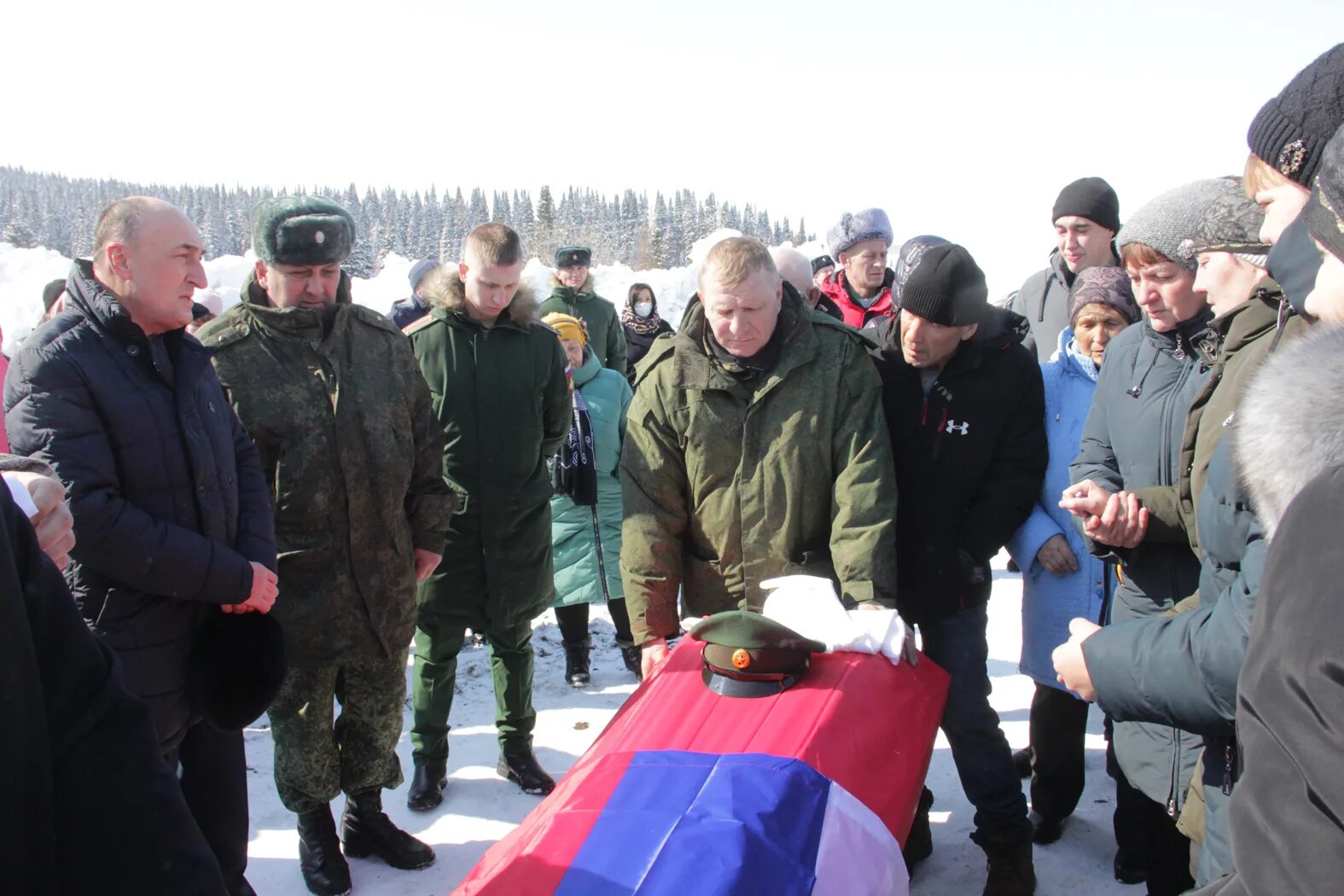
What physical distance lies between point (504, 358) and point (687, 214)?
87.2 m

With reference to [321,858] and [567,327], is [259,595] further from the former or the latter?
[567,327]

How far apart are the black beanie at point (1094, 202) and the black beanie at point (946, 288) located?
183cm

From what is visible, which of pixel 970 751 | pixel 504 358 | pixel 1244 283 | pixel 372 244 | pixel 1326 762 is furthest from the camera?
pixel 372 244

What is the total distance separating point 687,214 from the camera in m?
87.8

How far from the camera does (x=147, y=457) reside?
2344 millimetres

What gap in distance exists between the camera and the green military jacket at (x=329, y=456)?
2.87m

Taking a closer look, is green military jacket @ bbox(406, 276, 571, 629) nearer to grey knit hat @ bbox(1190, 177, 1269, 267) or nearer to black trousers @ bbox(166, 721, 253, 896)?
black trousers @ bbox(166, 721, 253, 896)

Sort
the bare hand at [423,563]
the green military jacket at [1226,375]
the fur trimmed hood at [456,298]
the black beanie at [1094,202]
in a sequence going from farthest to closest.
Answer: the black beanie at [1094,202] → the fur trimmed hood at [456,298] → the bare hand at [423,563] → the green military jacket at [1226,375]

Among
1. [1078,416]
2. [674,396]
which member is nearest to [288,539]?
[674,396]

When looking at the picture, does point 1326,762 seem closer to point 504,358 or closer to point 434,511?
point 434,511

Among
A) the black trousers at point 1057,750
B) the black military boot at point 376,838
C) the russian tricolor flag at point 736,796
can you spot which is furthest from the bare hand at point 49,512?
the black trousers at point 1057,750

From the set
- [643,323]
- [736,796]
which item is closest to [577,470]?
[736,796]

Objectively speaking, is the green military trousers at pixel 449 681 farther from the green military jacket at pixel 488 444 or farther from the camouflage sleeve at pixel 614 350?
the camouflage sleeve at pixel 614 350

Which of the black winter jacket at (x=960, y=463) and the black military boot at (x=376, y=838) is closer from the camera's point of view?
the black winter jacket at (x=960, y=463)
